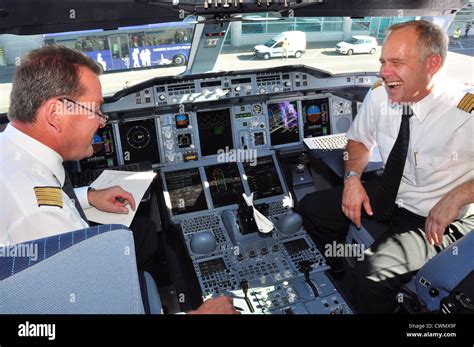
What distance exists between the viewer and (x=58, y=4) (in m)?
1.84

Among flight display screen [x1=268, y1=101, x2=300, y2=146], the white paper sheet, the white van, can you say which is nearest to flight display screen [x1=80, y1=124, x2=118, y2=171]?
the white paper sheet

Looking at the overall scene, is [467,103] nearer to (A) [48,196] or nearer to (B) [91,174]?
(A) [48,196]

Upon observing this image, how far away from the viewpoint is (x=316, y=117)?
343 cm

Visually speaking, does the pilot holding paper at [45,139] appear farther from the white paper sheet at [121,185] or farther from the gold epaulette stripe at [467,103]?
the gold epaulette stripe at [467,103]

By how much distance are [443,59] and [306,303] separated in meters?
1.46

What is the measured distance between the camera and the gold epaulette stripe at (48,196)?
112cm

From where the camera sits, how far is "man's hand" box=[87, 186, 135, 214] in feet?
6.42

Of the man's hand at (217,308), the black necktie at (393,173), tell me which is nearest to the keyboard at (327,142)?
the black necktie at (393,173)

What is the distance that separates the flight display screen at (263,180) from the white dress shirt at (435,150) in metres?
1.21

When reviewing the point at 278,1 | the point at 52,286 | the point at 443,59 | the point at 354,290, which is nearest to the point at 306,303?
the point at 354,290

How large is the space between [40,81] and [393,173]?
1.66 metres

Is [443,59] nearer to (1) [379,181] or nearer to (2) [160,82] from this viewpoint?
(1) [379,181]

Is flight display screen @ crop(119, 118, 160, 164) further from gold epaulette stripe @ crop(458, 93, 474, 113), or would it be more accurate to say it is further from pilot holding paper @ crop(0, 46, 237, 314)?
gold epaulette stripe @ crop(458, 93, 474, 113)

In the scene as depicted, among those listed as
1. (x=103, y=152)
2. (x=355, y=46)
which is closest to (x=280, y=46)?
(x=355, y=46)
